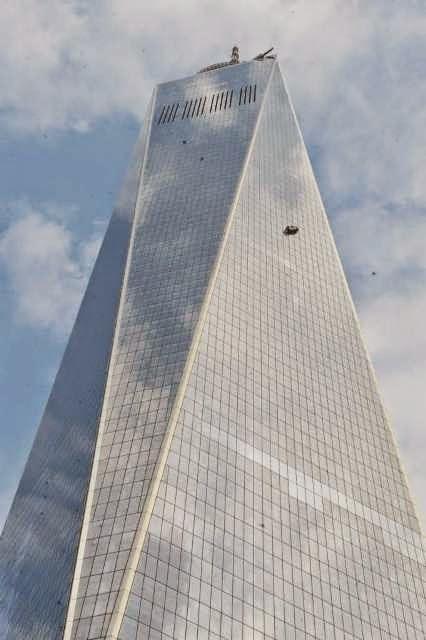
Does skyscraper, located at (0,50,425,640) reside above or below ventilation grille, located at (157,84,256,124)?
below

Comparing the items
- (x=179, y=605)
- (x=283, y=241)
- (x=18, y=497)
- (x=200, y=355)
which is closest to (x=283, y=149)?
(x=283, y=241)

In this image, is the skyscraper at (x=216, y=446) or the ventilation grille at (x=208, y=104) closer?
the skyscraper at (x=216, y=446)

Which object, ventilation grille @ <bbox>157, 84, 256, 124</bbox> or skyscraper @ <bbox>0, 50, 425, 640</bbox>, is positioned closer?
skyscraper @ <bbox>0, 50, 425, 640</bbox>

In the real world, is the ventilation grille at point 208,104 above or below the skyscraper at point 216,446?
above
